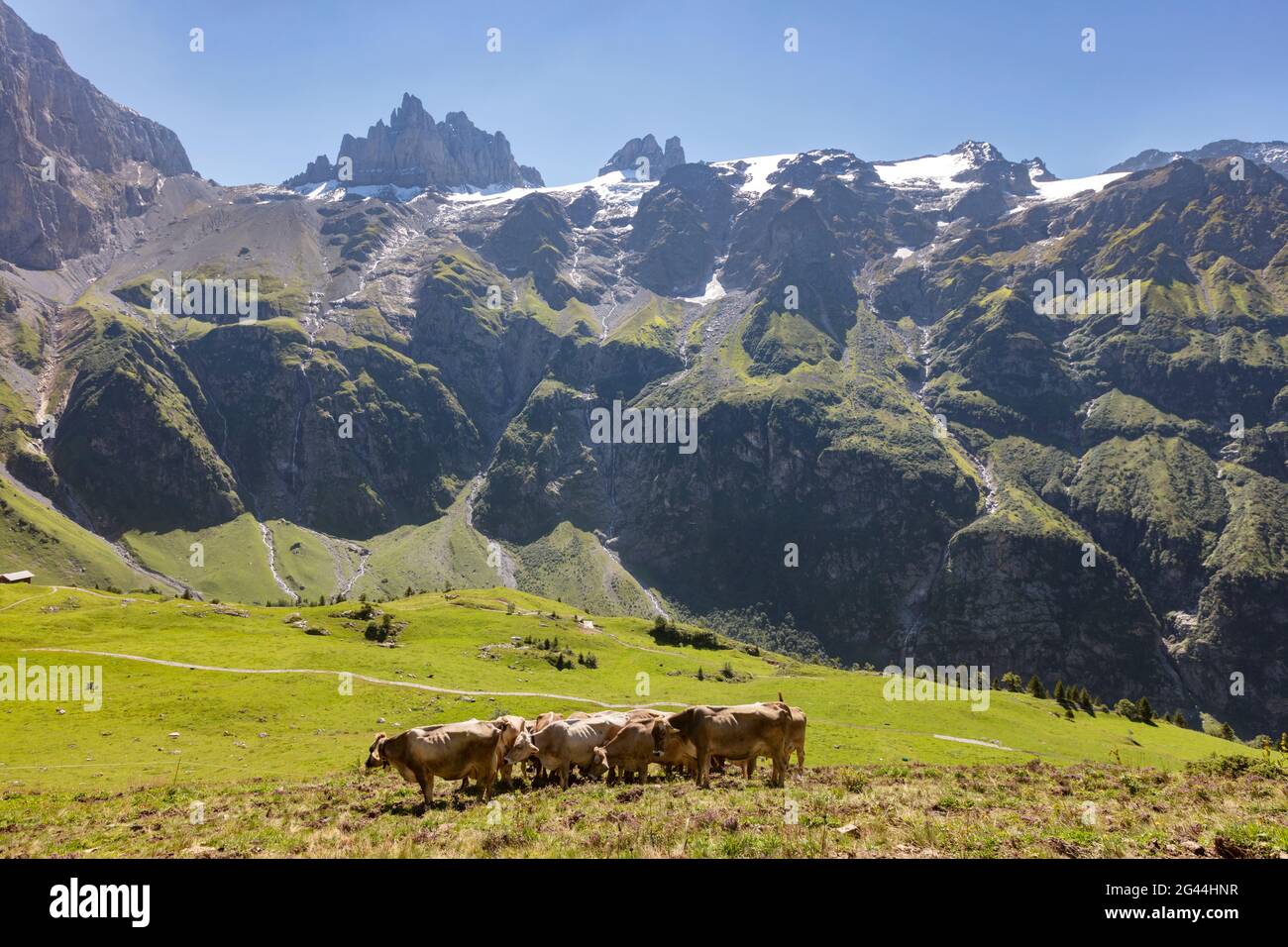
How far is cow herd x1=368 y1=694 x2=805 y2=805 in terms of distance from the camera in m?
25.2

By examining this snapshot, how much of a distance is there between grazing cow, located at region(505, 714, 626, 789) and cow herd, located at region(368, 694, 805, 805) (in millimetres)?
42

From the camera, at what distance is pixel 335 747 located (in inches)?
1922

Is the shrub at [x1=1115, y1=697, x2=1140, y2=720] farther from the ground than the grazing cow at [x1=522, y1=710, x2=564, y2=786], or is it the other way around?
the grazing cow at [x1=522, y1=710, x2=564, y2=786]

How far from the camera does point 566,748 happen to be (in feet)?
96.8

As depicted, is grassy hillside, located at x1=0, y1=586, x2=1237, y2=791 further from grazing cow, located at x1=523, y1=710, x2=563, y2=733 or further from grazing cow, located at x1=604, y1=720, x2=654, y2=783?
grazing cow, located at x1=604, y1=720, x2=654, y2=783

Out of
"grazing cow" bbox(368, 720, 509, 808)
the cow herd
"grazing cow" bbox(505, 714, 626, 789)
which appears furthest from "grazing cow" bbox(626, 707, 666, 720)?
"grazing cow" bbox(368, 720, 509, 808)

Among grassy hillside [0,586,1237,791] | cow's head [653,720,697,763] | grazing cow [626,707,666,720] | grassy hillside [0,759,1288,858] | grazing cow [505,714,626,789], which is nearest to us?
grassy hillside [0,759,1288,858]

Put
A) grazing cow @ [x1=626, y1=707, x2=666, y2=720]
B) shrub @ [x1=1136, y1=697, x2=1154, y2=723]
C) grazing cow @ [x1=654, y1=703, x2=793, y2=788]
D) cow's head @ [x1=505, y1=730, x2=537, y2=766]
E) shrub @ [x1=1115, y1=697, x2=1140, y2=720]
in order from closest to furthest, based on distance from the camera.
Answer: grazing cow @ [x1=654, y1=703, x2=793, y2=788], cow's head @ [x1=505, y1=730, x2=537, y2=766], grazing cow @ [x1=626, y1=707, x2=666, y2=720], shrub @ [x1=1136, y1=697, x2=1154, y2=723], shrub @ [x1=1115, y1=697, x2=1140, y2=720]

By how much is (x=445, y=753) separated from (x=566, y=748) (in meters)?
6.15

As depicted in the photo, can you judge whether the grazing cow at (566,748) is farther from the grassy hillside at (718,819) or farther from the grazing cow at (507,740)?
the grassy hillside at (718,819)

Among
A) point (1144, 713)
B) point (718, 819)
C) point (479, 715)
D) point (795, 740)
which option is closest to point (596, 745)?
point (795, 740)
